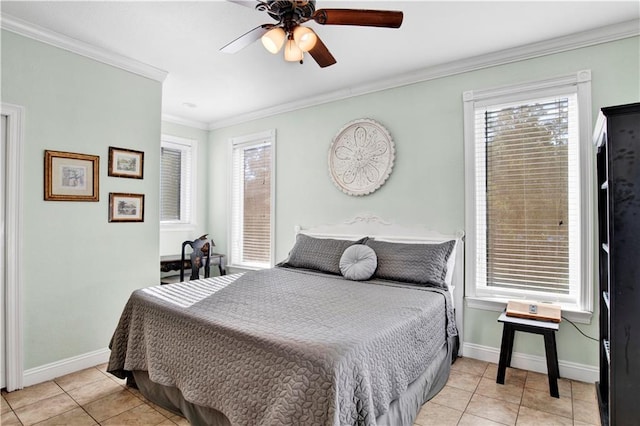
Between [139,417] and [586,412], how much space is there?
9.23 ft

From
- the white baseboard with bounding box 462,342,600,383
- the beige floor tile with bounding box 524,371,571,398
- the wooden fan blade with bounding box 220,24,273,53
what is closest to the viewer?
the wooden fan blade with bounding box 220,24,273,53

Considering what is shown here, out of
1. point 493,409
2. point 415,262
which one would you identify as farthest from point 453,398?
point 415,262

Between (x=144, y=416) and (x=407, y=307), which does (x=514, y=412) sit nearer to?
(x=407, y=307)

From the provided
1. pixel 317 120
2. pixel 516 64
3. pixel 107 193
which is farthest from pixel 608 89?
pixel 107 193

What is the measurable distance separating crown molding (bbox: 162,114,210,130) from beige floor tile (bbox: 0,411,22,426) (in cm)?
353

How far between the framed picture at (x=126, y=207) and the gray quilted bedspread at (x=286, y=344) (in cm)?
99

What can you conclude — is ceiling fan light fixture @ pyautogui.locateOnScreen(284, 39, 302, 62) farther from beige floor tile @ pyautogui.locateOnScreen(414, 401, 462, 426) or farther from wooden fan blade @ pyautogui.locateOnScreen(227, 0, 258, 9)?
beige floor tile @ pyautogui.locateOnScreen(414, 401, 462, 426)

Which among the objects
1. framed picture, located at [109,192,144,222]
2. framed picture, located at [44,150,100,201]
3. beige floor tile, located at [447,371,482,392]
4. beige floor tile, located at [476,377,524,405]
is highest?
framed picture, located at [44,150,100,201]

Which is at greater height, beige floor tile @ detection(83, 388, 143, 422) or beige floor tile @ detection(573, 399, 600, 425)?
beige floor tile @ detection(573, 399, 600, 425)

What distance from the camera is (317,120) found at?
4117 millimetres

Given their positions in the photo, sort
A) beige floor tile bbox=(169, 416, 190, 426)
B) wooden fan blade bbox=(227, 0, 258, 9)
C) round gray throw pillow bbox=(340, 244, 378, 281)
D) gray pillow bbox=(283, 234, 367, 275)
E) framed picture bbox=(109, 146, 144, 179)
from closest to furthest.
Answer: wooden fan blade bbox=(227, 0, 258, 9), beige floor tile bbox=(169, 416, 190, 426), round gray throw pillow bbox=(340, 244, 378, 281), framed picture bbox=(109, 146, 144, 179), gray pillow bbox=(283, 234, 367, 275)

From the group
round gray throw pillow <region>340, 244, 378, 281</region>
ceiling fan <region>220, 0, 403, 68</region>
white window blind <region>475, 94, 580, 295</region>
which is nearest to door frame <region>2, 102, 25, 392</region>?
ceiling fan <region>220, 0, 403, 68</region>

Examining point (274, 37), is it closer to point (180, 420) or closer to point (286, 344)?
point (286, 344)

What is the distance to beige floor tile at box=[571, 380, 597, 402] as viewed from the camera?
240 cm
